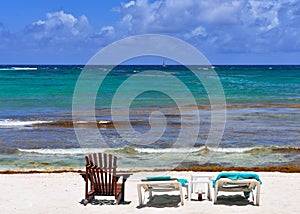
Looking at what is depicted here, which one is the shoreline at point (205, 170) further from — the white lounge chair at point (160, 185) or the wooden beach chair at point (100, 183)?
the white lounge chair at point (160, 185)

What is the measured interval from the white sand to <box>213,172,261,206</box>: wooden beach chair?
29 cm

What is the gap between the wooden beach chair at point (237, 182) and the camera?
908 centimetres

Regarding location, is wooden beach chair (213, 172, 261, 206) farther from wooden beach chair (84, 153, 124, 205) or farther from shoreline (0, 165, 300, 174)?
shoreline (0, 165, 300, 174)

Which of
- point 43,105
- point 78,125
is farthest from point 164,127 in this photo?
point 43,105

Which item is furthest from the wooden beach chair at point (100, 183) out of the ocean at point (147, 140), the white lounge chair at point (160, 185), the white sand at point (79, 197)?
the ocean at point (147, 140)

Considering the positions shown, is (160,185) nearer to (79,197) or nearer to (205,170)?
(79,197)

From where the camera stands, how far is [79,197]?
10094mm

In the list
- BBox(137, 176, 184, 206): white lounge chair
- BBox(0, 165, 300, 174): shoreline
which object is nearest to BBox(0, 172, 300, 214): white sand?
BBox(137, 176, 184, 206): white lounge chair

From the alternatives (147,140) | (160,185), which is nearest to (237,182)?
(160,185)

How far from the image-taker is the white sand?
9031mm

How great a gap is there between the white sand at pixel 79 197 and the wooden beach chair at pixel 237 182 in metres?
0.29

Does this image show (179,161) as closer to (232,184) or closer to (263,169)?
(263,169)

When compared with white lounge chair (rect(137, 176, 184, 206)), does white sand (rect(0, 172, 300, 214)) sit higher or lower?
lower

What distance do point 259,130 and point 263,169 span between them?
8.67 meters
